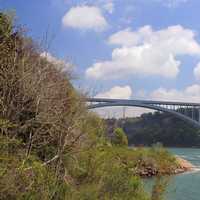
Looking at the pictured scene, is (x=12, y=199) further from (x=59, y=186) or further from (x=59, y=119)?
(x=59, y=119)

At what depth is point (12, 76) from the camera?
4.59 meters

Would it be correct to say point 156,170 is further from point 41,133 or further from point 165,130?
point 165,130

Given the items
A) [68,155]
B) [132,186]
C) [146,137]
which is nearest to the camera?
[68,155]

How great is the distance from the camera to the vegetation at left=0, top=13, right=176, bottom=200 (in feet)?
13.2

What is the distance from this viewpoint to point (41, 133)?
4699mm

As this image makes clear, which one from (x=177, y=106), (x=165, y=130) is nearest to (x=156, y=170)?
(x=177, y=106)

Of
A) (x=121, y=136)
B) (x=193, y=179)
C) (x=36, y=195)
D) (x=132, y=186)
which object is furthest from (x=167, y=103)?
(x=36, y=195)

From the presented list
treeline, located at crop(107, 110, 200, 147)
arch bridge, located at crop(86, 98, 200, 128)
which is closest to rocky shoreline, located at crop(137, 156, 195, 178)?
arch bridge, located at crop(86, 98, 200, 128)

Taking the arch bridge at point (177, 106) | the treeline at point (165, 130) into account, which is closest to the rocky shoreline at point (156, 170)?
the arch bridge at point (177, 106)

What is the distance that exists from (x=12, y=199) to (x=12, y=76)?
4.95ft

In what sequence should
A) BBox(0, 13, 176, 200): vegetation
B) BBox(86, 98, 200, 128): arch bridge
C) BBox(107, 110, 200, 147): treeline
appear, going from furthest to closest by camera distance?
BBox(107, 110, 200, 147): treeline, BBox(86, 98, 200, 128): arch bridge, BBox(0, 13, 176, 200): vegetation

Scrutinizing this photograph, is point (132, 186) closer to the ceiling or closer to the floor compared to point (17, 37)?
closer to the floor

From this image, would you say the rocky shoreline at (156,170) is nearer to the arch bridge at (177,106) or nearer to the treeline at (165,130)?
the arch bridge at (177,106)

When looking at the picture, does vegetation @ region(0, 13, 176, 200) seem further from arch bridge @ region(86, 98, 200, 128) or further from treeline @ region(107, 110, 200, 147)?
treeline @ region(107, 110, 200, 147)
